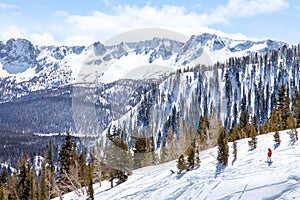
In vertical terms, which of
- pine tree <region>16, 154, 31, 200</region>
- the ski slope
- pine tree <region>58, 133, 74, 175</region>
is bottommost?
pine tree <region>16, 154, 31, 200</region>

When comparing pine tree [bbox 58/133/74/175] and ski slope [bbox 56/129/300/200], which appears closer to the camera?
ski slope [bbox 56/129/300/200]

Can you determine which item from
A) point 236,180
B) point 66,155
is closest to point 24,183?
point 66,155

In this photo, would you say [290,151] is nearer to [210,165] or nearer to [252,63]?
[210,165]

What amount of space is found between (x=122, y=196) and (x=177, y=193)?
567 centimetres

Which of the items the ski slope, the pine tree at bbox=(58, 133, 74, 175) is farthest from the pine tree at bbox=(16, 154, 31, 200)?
the ski slope

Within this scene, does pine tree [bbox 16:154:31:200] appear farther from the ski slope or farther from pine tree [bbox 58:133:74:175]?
the ski slope

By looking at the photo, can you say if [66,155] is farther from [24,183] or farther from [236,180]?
[236,180]

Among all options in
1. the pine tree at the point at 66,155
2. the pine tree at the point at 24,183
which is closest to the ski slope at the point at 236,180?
the pine tree at the point at 66,155

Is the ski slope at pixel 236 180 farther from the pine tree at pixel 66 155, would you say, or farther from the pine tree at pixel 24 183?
the pine tree at pixel 24 183

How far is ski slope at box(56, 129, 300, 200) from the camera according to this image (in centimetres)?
1907

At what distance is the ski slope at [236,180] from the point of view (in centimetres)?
1907

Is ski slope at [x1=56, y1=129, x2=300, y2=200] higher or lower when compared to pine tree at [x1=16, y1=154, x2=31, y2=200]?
higher

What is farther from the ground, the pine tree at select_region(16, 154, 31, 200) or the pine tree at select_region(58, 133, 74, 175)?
the pine tree at select_region(58, 133, 74, 175)

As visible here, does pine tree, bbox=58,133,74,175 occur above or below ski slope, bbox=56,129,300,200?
below
